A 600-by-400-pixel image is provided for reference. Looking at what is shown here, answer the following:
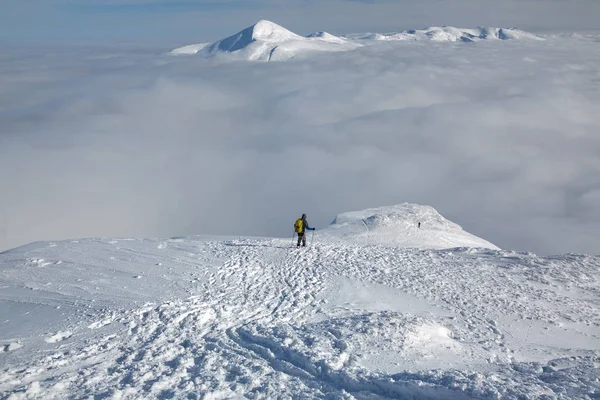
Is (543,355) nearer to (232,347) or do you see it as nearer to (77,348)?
(232,347)

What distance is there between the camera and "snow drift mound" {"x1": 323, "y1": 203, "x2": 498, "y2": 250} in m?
25.9

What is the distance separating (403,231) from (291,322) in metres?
18.1

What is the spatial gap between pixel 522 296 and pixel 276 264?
7.97 metres

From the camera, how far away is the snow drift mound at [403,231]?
25891 millimetres

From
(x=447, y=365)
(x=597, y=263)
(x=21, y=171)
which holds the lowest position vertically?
(x=21, y=171)

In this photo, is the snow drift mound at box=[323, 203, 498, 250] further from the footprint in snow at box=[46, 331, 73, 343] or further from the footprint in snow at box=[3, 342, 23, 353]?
the footprint in snow at box=[3, 342, 23, 353]

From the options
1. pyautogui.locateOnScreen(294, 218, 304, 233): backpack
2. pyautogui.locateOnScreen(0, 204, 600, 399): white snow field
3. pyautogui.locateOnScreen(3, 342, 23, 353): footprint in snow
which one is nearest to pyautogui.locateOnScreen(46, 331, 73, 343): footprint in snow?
pyautogui.locateOnScreen(0, 204, 600, 399): white snow field

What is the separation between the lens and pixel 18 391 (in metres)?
8.22

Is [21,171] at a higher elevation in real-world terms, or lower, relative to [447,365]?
lower

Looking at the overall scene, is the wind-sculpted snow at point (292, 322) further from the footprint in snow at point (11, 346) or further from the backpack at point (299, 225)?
the backpack at point (299, 225)

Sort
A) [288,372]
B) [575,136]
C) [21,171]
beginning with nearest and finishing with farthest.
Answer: [288,372], [21,171], [575,136]

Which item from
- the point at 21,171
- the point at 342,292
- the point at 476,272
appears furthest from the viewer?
the point at 21,171

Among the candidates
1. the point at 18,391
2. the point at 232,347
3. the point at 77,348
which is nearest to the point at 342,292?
the point at 232,347

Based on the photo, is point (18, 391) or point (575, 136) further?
point (575, 136)
